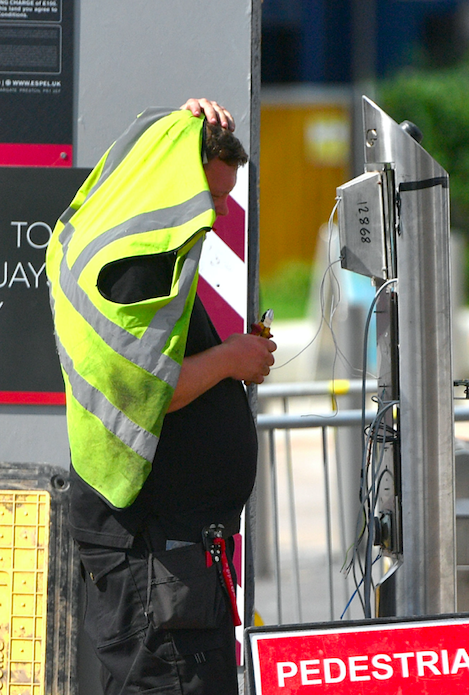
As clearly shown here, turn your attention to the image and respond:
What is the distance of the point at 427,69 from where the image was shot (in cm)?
1753

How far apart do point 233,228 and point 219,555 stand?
45.3 inches

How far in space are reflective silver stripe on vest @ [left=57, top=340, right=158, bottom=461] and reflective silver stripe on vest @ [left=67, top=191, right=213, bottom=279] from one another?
30 cm

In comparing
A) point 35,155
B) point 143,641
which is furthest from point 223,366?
point 35,155

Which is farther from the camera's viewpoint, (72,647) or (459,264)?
(459,264)

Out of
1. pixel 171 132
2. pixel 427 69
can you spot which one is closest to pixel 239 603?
pixel 171 132

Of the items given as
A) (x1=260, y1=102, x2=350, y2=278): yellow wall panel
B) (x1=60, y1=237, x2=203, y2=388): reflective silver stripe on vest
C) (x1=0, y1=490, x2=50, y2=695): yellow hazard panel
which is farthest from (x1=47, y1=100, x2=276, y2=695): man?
(x1=260, y1=102, x2=350, y2=278): yellow wall panel

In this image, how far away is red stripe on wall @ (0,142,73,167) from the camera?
2.94 m

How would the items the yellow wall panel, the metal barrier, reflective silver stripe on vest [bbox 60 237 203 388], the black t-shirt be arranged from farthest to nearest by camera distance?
the yellow wall panel < the metal barrier < the black t-shirt < reflective silver stripe on vest [bbox 60 237 203 388]

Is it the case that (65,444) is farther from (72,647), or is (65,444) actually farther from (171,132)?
(171,132)

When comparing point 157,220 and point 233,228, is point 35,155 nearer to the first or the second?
point 233,228

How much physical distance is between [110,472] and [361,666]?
30.0 inches

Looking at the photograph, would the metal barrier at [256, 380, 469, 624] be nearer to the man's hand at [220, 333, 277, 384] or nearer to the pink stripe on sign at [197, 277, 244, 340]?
the pink stripe on sign at [197, 277, 244, 340]

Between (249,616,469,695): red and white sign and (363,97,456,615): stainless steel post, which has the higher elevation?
(363,97,456,615): stainless steel post

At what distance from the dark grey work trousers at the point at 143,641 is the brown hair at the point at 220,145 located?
1.00 metres
